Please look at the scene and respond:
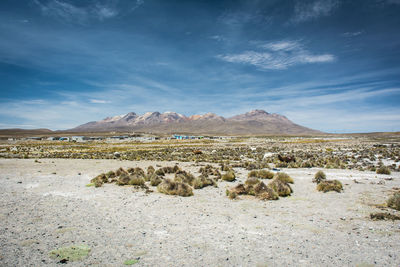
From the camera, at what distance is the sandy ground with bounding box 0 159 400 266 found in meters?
4.95

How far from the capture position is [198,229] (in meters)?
6.64

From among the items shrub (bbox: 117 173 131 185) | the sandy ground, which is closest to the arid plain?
the sandy ground

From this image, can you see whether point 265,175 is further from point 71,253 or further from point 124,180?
point 71,253

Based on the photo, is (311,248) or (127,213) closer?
(311,248)

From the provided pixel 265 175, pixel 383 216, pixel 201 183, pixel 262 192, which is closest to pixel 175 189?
pixel 201 183

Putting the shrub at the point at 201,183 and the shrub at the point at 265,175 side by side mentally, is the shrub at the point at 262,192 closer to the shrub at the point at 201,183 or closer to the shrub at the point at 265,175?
the shrub at the point at 201,183

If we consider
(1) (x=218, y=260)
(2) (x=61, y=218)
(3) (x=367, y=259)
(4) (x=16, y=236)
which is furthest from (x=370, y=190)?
(4) (x=16, y=236)

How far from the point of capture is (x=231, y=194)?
33.1 ft

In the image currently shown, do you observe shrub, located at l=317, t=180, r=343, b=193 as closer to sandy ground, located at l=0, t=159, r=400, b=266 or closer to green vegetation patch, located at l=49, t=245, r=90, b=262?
sandy ground, located at l=0, t=159, r=400, b=266

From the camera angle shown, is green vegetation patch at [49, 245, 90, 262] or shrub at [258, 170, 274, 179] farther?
shrub at [258, 170, 274, 179]

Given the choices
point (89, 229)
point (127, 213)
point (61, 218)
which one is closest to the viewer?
point (89, 229)

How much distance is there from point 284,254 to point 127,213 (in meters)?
5.24

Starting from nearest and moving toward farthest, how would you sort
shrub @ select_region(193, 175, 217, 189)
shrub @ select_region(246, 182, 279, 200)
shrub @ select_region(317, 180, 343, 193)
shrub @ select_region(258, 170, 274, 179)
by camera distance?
shrub @ select_region(246, 182, 279, 200) < shrub @ select_region(317, 180, 343, 193) < shrub @ select_region(193, 175, 217, 189) < shrub @ select_region(258, 170, 274, 179)

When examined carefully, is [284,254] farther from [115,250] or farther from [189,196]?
[189,196]
